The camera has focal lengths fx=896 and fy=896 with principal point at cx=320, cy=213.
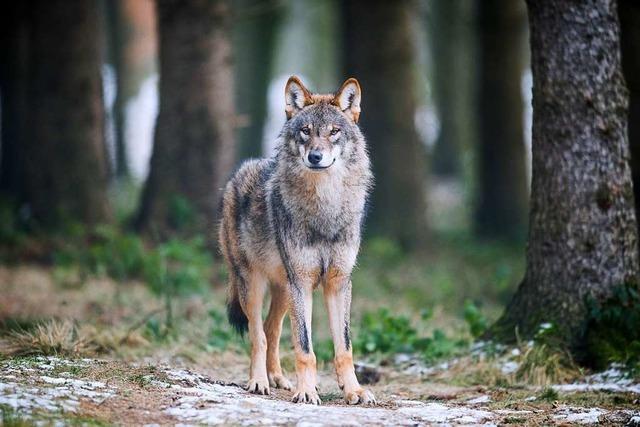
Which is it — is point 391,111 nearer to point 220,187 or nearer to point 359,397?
point 220,187

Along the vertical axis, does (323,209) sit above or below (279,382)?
above

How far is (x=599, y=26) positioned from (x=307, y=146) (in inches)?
120

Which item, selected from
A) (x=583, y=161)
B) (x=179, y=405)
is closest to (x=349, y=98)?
(x=583, y=161)

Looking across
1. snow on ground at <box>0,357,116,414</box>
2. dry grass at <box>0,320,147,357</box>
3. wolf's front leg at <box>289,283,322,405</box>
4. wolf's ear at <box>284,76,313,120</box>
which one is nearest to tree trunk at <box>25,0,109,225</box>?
dry grass at <box>0,320,147,357</box>

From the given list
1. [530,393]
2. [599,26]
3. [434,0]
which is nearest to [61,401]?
[530,393]

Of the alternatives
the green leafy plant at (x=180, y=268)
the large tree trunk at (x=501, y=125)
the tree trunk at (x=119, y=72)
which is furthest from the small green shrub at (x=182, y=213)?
the tree trunk at (x=119, y=72)

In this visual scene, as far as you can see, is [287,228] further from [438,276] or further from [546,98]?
[438,276]

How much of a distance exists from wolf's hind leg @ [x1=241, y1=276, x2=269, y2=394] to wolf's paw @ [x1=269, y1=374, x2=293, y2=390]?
0.23m

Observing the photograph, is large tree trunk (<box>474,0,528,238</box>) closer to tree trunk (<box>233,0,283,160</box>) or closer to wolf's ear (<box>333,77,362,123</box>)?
tree trunk (<box>233,0,283,160</box>)

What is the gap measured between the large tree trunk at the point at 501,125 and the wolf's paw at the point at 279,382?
12079mm

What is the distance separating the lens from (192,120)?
47.0 feet

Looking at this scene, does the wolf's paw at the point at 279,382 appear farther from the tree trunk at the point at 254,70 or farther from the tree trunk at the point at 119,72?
the tree trunk at the point at 119,72

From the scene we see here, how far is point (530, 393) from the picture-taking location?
764cm

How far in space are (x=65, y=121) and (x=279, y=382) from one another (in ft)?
27.4
